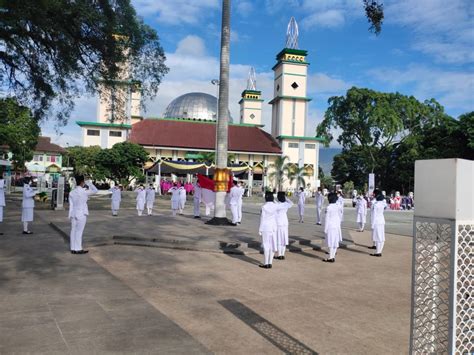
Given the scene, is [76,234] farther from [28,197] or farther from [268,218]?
[268,218]

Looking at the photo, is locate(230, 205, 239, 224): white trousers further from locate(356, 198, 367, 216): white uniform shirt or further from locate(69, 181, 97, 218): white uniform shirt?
locate(69, 181, 97, 218): white uniform shirt

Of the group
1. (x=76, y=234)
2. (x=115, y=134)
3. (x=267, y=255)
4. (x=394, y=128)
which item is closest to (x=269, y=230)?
(x=267, y=255)

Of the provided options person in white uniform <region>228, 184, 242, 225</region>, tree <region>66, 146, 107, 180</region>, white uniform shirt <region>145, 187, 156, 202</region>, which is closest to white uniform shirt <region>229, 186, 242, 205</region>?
person in white uniform <region>228, 184, 242, 225</region>

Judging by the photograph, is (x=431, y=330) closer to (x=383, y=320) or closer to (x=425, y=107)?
(x=383, y=320)

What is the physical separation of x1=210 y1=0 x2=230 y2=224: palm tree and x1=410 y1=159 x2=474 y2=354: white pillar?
10.9m

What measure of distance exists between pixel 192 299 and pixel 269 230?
9.29ft

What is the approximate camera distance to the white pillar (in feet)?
8.04

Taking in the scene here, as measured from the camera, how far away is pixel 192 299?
17.7ft

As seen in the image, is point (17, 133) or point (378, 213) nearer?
point (378, 213)

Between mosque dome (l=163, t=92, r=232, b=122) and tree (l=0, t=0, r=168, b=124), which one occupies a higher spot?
mosque dome (l=163, t=92, r=232, b=122)

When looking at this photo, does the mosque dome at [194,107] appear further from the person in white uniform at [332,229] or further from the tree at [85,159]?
the person in white uniform at [332,229]

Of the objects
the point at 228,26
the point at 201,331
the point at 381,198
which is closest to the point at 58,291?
the point at 201,331

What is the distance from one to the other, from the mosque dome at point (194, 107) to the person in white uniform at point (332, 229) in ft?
160

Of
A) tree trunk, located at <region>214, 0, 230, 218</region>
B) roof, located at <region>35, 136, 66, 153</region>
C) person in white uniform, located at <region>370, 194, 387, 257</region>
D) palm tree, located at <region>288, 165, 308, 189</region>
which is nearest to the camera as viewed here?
person in white uniform, located at <region>370, 194, 387, 257</region>
